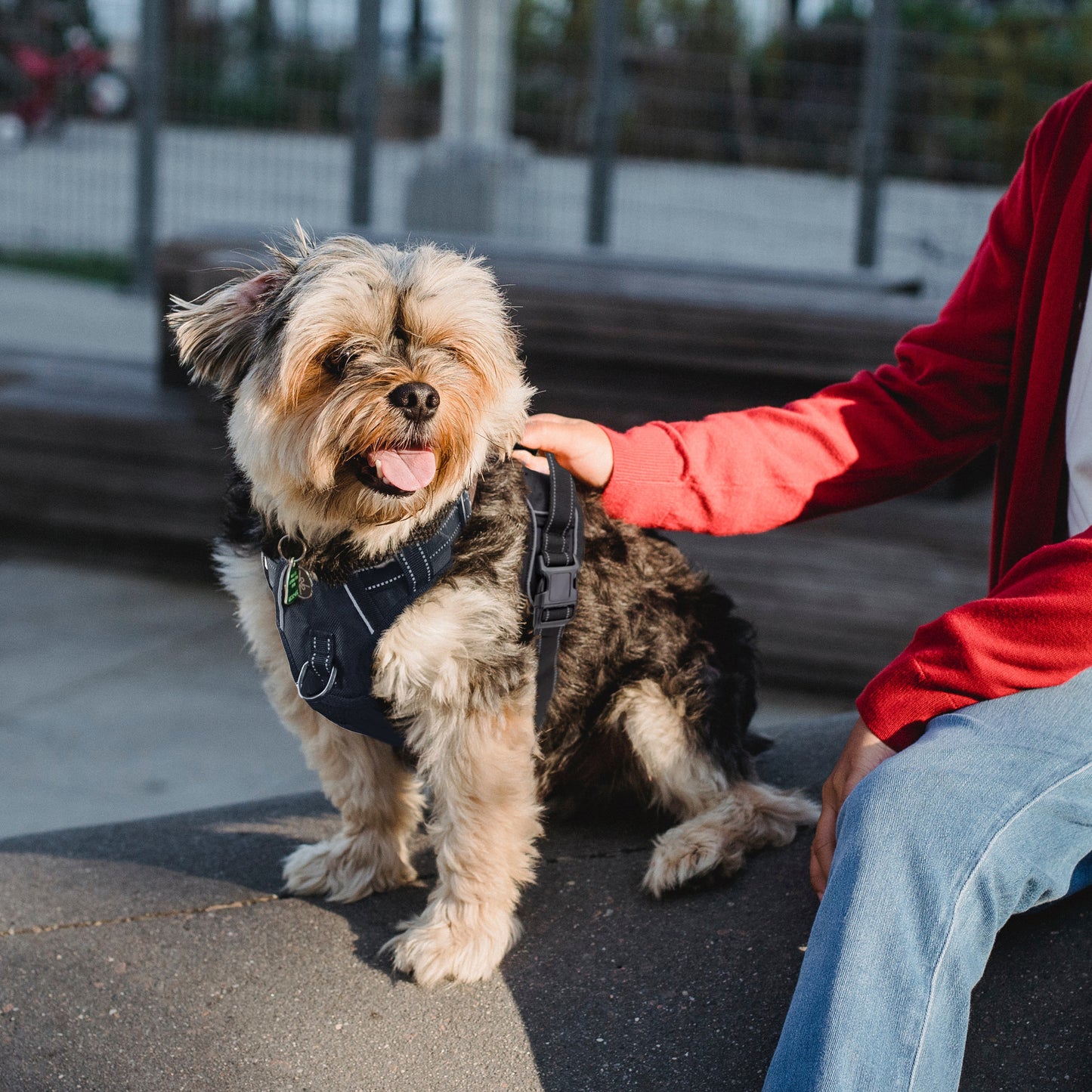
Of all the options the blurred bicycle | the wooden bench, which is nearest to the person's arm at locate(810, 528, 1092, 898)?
the wooden bench

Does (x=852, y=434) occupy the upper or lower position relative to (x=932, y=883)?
upper

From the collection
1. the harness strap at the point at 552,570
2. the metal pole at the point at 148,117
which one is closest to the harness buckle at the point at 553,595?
the harness strap at the point at 552,570

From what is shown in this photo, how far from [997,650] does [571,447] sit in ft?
2.87

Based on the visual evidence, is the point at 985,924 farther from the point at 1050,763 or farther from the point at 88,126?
the point at 88,126

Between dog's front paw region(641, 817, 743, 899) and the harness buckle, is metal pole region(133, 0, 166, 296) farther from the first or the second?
dog's front paw region(641, 817, 743, 899)

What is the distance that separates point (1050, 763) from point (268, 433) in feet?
4.38

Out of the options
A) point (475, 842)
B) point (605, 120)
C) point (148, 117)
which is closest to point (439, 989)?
point (475, 842)

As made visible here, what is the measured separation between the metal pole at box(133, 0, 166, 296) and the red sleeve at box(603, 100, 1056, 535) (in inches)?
318

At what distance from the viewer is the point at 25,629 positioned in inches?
217

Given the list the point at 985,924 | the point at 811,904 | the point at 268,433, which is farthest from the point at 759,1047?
the point at 268,433

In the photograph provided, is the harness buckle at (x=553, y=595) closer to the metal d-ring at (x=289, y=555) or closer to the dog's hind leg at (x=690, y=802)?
the dog's hind leg at (x=690, y=802)

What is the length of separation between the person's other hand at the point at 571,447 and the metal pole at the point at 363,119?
5279 mm

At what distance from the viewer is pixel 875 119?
7234 mm

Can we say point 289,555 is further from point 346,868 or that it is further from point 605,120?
point 605,120
